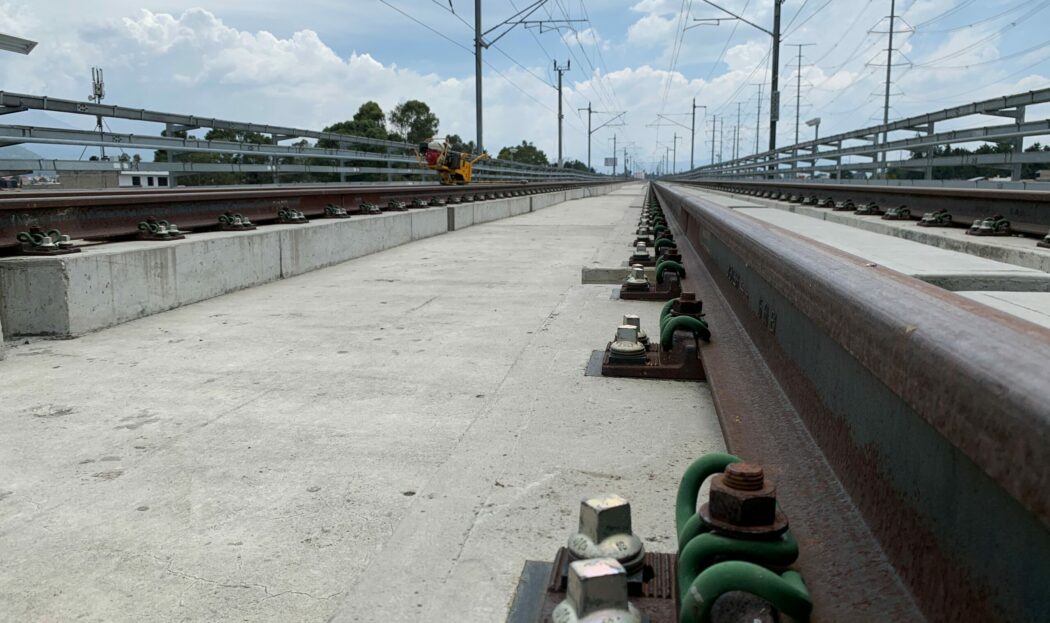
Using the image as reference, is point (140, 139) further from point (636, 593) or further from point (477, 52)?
point (477, 52)

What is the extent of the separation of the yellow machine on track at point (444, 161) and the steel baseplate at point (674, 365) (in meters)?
24.2

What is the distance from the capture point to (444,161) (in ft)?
90.7

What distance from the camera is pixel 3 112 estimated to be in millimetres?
8344

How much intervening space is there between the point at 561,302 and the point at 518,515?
11.0 ft

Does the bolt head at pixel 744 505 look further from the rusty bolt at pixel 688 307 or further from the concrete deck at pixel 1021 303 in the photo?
the rusty bolt at pixel 688 307

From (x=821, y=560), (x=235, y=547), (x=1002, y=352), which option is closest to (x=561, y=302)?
(x=235, y=547)

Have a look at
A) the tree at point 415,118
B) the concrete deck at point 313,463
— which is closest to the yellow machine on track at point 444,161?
the concrete deck at point 313,463

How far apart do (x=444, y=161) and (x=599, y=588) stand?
27314mm

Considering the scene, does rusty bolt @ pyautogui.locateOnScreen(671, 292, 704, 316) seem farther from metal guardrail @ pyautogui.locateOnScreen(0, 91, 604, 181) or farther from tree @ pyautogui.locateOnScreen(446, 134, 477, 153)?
tree @ pyautogui.locateOnScreen(446, 134, 477, 153)

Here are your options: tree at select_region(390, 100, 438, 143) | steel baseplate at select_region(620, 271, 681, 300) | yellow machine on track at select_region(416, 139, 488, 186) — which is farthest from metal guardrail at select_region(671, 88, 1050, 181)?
tree at select_region(390, 100, 438, 143)

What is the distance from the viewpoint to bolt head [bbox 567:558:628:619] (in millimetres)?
Result: 1129

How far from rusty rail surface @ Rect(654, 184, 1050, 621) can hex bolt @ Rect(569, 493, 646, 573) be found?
28 cm

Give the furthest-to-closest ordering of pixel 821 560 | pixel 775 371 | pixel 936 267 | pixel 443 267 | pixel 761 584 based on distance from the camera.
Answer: pixel 443 267
pixel 936 267
pixel 775 371
pixel 821 560
pixel 761 584

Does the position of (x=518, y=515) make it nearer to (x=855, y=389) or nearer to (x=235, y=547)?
(x=235, y=547)
